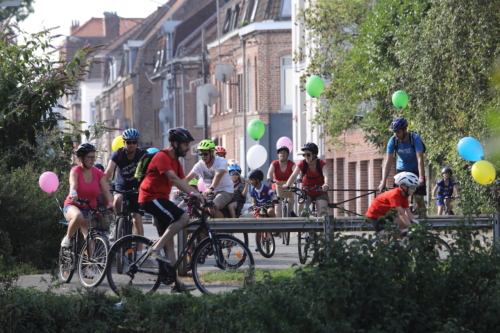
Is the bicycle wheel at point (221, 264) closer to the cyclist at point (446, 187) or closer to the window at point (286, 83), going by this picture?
the cyclist at point (446, 187)

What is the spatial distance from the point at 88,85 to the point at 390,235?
123839 mm

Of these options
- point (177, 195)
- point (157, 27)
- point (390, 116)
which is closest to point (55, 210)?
point (177, 195)

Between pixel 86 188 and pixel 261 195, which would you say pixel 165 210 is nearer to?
pixel 86 188

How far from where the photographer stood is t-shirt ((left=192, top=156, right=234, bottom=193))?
50.5 feet

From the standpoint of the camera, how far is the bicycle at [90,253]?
40.3ft

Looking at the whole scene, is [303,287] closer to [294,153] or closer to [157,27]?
[294,153]

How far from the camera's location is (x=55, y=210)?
53.0ft

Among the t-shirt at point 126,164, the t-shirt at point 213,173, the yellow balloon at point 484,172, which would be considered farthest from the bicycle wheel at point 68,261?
the yellow balloon at point 484,172

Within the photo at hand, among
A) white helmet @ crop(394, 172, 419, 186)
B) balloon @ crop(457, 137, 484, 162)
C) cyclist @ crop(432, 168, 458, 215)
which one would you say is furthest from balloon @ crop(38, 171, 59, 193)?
cyclist @ crop(432, 168, 458, 215)

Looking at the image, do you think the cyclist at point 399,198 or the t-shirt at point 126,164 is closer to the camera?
the cyclist at point 399,198

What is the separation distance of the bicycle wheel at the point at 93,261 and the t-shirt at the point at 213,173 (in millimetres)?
3120

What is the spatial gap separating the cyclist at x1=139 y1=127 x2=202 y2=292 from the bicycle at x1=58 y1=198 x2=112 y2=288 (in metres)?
0.97

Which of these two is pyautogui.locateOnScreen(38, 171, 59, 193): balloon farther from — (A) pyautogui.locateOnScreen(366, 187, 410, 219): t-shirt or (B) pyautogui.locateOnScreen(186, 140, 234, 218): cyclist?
(A) pyautogui.locateOnScreen(366, 187, 410, 219): t-shirt

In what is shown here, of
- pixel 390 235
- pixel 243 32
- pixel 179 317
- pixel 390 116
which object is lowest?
pixel 179 317
